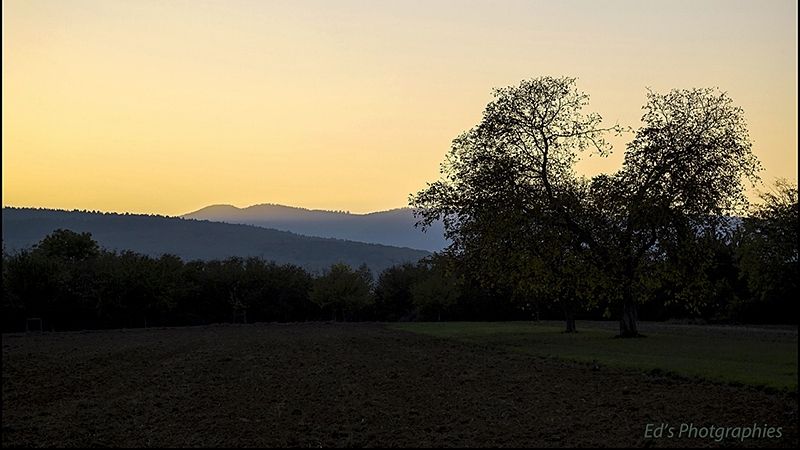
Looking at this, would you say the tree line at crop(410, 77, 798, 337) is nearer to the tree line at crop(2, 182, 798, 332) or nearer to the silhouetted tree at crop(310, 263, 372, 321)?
the tree line at crop(2, 182, 798, 332)

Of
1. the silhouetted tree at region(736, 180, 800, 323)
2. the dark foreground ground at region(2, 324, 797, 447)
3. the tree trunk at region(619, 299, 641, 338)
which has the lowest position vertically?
the dark foreground ground at region(2, 324, 797, 447)

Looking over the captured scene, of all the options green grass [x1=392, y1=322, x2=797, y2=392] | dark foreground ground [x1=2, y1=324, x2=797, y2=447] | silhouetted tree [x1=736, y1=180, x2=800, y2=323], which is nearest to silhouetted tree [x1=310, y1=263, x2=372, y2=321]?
green grass [x1=392, y1=322, x2=797, y2=392]

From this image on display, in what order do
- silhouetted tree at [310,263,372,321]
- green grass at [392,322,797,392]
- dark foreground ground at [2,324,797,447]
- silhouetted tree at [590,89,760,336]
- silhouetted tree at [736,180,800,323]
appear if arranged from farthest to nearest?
silhouetted tree at [310,263,372,321] < silhouetted tree at [590,89,760,336] < silhouetted tree at [736,180,800,323] < green grass at [392,322,797,392] < dark foreground ground at [2,324,797,447]

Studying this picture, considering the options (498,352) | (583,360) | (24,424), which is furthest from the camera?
(498,352)

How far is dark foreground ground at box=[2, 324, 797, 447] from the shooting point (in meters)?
13.6

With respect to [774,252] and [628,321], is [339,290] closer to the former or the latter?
[628,321]

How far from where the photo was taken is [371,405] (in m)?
17.5

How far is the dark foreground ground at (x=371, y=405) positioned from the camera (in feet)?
44.6

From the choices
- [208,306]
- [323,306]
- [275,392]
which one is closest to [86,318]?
[208,306]

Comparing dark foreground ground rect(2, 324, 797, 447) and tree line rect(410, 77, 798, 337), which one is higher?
tree line rect(410, 77, 798, 337)

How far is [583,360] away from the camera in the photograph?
26.9m

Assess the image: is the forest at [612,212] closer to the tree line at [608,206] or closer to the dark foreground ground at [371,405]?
the tree line at [608,206]

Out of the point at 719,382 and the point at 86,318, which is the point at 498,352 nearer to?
the point at 719,382

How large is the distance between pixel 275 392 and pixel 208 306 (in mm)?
65127
